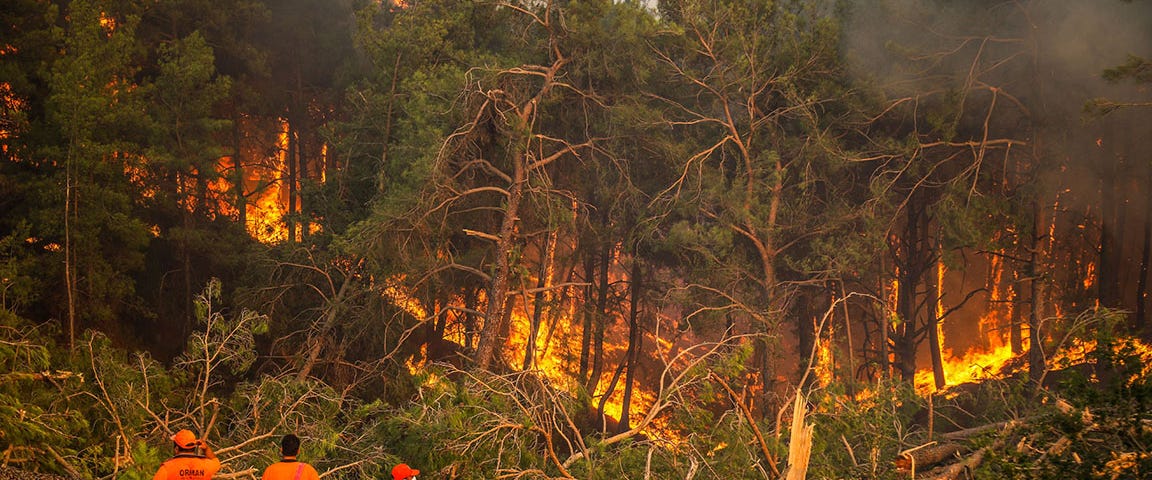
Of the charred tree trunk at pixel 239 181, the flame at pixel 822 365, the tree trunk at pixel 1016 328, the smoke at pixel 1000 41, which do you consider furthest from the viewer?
the tree trunk at pixel 1016 328

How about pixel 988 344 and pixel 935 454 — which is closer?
pixel 935 454

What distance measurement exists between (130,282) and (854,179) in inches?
636

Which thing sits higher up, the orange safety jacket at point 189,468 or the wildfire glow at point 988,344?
the wildfire glow at point 988,344

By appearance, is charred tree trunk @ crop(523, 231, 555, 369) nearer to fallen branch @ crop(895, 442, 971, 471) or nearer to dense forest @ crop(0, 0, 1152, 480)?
dense forest @ crop(0, 0, 1152, 480)

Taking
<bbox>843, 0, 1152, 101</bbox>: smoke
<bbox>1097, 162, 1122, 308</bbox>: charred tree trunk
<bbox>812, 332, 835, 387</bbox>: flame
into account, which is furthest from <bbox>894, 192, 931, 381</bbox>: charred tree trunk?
<bbox>843, 0, 1152, 101</bbox>: smoke

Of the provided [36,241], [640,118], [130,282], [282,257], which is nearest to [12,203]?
[36,241]

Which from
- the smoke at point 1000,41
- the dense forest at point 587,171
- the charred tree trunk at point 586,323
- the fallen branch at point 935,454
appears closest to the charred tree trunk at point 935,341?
the dense forest at point 587,171

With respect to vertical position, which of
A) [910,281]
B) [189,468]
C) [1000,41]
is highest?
[1000,41]

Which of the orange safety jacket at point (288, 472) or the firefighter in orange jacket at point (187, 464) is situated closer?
the orange safety jacket at point (288, 472)

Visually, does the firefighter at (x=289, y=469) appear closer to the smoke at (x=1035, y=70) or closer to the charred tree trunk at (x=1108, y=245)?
the smoke at (x=1035, y=70)

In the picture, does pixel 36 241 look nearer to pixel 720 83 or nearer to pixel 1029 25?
pixel 720 83

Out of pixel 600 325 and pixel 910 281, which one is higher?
pixel 910 281

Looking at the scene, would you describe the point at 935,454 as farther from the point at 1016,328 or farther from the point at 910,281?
the point at 1016,328

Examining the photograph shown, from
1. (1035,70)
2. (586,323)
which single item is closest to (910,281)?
(1035,70)
